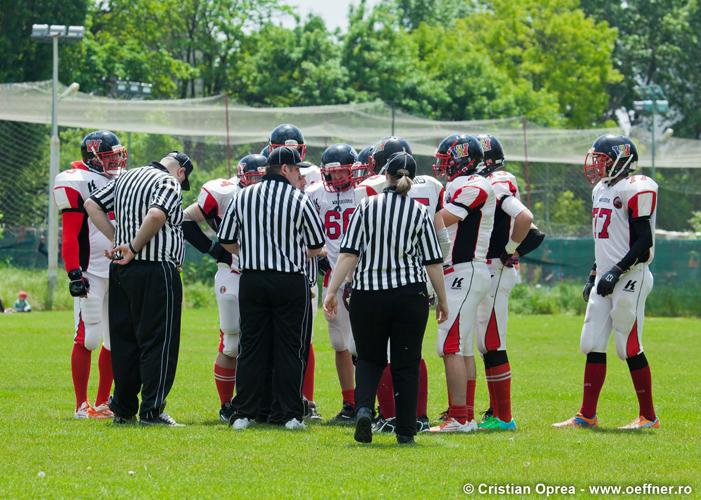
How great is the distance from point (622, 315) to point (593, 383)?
569 millimetres

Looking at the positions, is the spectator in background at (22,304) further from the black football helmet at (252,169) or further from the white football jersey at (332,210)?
the white football jersey at (332,210)

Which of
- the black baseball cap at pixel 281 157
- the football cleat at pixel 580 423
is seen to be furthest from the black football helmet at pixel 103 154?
the football cleat at pixel 580 423

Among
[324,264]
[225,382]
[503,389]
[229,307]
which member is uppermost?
[324,264]

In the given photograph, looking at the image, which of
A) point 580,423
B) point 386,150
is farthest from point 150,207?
point 580,423

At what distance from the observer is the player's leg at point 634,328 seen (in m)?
9.34

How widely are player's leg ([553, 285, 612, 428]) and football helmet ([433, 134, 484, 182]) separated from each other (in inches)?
56.3

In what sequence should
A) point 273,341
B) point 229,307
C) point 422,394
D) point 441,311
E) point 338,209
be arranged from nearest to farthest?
point 441,311 < point 273,341 < point 422,394 < point 229,307 < point 338,209

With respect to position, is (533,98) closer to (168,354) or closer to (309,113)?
(309,113)

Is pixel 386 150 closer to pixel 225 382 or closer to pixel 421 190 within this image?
pixel 421 190

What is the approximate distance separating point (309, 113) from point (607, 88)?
3617cm

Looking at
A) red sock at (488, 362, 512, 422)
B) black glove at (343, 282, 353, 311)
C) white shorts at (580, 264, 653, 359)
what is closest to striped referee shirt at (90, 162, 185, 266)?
black glove at (343, 282, 353, 311)

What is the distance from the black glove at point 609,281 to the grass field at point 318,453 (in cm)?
105

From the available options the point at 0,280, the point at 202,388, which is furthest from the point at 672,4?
the point at 202,388

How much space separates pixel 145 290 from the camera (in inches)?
351
